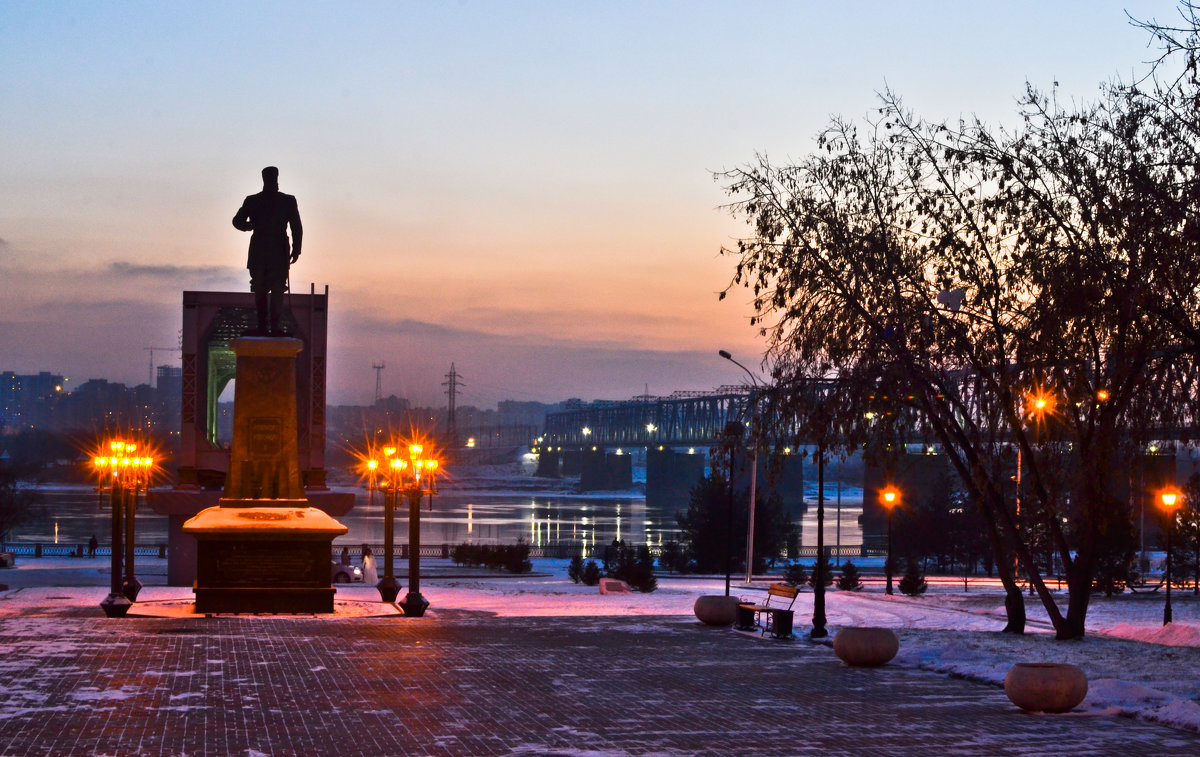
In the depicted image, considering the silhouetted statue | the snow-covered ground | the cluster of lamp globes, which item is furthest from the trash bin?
the silhouetted statue

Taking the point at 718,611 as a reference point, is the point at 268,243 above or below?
above

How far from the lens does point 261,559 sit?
68.1 ft

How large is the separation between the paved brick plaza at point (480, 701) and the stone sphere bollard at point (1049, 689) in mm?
153

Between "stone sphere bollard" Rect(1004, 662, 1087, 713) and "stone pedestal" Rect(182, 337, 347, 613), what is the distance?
11640mm

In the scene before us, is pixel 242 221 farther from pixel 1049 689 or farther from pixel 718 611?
pixel 1049 689

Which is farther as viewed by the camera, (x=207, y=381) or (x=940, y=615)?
(x=207, y=381)

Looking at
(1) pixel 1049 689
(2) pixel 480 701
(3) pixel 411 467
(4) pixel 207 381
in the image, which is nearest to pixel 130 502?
(3) pixel 411 467

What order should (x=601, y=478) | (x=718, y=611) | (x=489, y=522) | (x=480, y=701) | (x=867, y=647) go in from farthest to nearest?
1. (x=601, y=478)
2. (x=489, y=522)
3. (x=718, y=611)
4. (x=867, y=647)
5. (x=480, y=701)

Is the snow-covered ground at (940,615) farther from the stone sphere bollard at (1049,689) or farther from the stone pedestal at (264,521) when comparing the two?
the stone pedestal at (264,521)

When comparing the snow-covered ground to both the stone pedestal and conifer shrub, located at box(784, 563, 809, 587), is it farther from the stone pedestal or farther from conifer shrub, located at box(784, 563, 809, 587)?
conifer shrub, located at box(784, 563, 809, 587)

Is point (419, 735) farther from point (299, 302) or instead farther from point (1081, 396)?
point (299, 302)

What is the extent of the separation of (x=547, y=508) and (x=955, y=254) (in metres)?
126

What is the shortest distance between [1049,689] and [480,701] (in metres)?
5.02

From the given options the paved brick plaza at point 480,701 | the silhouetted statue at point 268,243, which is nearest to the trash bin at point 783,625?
the paved brick plaza at point 480,701
